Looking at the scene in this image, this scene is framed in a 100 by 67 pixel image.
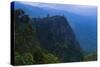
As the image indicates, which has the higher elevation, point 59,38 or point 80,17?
point 80,17

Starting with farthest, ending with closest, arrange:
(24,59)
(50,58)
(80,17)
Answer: (80,17) → (50,58) → (24,59)

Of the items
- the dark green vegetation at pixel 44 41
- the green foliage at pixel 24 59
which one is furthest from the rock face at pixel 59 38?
the green foliage at pixel 24 59

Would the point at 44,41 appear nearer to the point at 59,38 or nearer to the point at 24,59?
the point at 59,38

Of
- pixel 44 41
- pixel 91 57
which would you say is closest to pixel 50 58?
pixel 44 41

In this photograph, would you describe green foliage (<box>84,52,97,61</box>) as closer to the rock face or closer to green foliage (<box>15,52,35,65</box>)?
the rock face

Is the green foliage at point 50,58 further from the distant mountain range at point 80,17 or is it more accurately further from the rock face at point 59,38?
the distant mountain range at point 80,17

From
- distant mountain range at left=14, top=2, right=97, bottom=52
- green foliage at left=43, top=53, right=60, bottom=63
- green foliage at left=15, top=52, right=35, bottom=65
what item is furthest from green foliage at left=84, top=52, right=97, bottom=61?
green foliage at left=15, top=52, right=35, bottom=65
